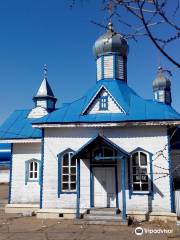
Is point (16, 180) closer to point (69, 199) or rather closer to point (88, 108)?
point (69, 199)

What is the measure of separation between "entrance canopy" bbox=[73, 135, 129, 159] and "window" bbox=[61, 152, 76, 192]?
0.93 metres

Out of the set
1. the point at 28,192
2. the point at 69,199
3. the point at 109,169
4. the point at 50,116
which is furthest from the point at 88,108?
the point at 28,192

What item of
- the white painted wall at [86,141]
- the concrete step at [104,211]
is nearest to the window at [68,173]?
the white painted wall at [86,141]

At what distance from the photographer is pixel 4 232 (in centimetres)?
1020

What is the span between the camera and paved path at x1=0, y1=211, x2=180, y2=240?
9336 millimetres

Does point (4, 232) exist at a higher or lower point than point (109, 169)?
lower

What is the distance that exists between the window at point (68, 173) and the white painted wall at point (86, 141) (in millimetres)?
294

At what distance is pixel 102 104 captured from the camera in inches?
520

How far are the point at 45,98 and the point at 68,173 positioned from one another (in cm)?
586

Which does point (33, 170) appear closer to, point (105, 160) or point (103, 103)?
point (105, 160)

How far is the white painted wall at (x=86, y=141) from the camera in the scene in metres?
11.9

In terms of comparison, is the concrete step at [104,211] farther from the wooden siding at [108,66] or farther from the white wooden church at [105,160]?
the wooden siding at [108,66]

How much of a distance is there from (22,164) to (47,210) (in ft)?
10.1

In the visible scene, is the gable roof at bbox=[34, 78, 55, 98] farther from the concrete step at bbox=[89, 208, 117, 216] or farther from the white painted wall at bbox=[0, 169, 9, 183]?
the white painted wall at bbox=[0, 169, 9, 183]
